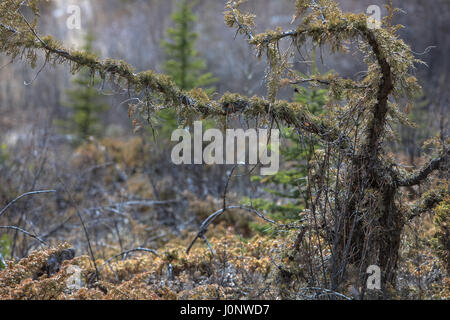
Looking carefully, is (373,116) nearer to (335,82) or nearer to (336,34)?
(335,82)

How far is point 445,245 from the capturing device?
4.09m

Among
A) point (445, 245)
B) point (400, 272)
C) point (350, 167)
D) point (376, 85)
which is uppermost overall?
point (376, 85)

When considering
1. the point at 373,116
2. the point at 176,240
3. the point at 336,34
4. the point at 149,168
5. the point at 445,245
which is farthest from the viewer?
the point at 149,168

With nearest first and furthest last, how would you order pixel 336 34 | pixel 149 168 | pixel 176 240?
pixel 336 34, pixel 176 240, pixel 149 168

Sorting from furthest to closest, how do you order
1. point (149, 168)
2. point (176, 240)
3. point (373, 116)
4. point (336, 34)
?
1. point (149, 168)
2. point (176, 240)
3. point (373, 116)
4. point (336, 34)

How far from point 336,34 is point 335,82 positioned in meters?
0.46

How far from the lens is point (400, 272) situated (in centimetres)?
420

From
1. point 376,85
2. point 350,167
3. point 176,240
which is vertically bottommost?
point 176,240

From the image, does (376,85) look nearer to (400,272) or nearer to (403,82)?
(403,82)

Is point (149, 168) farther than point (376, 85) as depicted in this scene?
Yes
